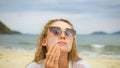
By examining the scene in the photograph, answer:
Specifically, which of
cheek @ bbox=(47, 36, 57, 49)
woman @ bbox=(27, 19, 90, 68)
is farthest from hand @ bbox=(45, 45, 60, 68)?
cheek @ bbox=(47, 36, 57, 49)

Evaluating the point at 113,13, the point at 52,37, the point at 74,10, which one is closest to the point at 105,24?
the point at 113,13

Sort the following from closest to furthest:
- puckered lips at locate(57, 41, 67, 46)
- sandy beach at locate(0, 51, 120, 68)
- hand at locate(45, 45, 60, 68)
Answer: hand at locate(45, 45, 60, 68) → puckered lips at locate(57, 41, 67, 46) → sandy beach at locate(0, 51, 120, 68)

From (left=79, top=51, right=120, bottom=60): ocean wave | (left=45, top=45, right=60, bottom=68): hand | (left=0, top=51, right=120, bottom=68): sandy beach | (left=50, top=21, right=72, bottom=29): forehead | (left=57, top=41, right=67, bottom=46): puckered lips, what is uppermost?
(left=50, top=21, right=72, bottom=29): forehead

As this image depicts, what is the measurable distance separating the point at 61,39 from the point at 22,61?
2.22 feet

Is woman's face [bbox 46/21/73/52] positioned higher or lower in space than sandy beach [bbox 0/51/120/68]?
higher

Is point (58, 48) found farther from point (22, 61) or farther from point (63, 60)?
point (22, 61)

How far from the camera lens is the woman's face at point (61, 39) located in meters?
1.59

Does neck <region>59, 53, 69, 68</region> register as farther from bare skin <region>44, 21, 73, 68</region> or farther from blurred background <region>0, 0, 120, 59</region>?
blurred background <region>0, 0, 120, 59</region>

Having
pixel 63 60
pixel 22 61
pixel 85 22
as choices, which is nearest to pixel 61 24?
pixel 63 60

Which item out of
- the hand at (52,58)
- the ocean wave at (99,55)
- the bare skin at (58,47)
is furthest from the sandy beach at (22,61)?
the hand at (52,58)

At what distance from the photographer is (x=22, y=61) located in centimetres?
217

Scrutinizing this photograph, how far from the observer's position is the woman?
4.91 ft

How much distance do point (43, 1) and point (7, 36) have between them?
43cm

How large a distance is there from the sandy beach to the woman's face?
0.51m
